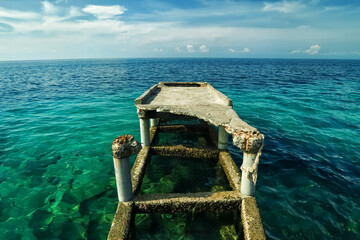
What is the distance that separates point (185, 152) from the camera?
8.89 m

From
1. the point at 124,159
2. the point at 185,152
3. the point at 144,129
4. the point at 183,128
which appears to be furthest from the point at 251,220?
the point at 183,128

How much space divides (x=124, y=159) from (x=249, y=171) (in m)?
3.35

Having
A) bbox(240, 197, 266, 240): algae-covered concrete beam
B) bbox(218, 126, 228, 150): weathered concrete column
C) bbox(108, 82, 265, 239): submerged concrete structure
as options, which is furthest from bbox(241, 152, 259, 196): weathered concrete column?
bbox(218, 126, 228, 150): weathered concrete column

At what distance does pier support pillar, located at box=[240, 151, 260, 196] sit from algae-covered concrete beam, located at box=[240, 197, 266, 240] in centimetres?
25

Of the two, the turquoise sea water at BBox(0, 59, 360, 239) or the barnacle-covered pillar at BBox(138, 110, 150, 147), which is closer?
the turquoise sea water at BBox(0, 59, 360, 239)

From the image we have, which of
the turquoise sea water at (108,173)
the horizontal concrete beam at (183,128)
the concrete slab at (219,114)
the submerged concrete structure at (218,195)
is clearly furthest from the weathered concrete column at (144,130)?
the horizontal concrete beam at (183,128)

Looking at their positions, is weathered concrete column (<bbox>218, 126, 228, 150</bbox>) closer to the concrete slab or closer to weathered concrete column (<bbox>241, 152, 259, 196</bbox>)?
the concrete slab

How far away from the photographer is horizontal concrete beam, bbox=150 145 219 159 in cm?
883

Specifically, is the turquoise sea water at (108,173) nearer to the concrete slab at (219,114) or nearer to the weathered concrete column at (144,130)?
the weathered concrete column at (144,130)

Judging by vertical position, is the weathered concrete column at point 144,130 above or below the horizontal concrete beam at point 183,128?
above

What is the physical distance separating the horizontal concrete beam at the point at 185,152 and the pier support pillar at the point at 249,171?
312cm

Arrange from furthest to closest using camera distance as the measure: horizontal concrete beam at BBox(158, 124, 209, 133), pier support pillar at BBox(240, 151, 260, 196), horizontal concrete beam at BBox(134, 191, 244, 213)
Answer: horizontal concrete beam at BBox(158, 124, 209, 133), horizontal concrete beam at BBox(134, 191, 244, 213), pier support pillar at BBox(240, 151, 260, 196)

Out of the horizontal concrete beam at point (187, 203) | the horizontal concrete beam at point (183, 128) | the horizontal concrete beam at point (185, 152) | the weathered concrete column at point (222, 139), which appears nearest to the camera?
the horizontal concrete beam at point (187, 203)

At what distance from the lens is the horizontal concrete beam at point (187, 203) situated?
5.59 meters
